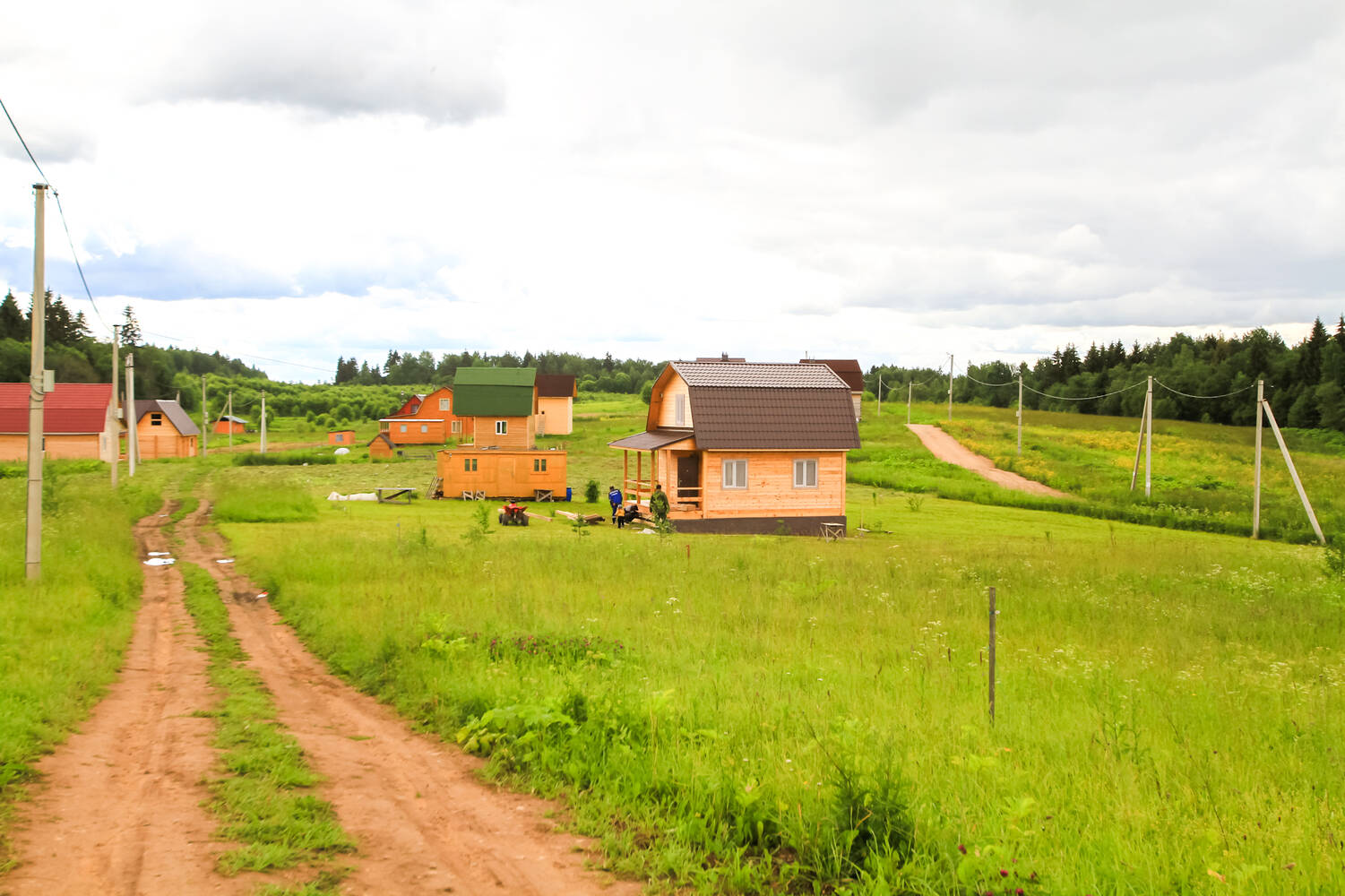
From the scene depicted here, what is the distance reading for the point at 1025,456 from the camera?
5800 centimetres

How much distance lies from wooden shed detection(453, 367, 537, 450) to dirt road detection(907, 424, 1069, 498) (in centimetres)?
2758

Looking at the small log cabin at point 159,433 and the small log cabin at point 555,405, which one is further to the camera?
the small log cabin at point 555,405

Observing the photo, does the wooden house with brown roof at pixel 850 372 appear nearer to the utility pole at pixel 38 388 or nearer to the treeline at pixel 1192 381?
the treeline at pixel 1192 381

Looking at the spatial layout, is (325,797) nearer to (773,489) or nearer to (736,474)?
(736,474)

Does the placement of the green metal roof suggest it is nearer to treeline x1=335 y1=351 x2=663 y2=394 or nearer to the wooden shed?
the wooden shed

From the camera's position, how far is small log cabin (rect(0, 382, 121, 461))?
5197cm

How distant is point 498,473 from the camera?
125ft

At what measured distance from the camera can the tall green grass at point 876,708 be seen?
506 centimetres

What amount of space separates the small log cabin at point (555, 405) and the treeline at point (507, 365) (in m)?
86.6

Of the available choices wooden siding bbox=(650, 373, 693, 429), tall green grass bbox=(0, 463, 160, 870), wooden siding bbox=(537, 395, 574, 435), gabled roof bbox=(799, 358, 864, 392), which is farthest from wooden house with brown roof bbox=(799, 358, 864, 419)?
tall green grass bbox=(0, 463, 160, 870)

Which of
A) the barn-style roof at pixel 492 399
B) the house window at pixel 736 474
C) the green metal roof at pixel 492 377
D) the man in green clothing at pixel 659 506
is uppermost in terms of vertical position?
the green metal roof at pixel 492 377

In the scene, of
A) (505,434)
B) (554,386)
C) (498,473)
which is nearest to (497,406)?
(505,434)

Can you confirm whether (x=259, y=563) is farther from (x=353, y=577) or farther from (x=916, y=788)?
(x=916, y=788)

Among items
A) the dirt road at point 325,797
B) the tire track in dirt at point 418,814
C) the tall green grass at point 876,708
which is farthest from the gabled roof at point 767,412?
the dirt road at point 325,797
